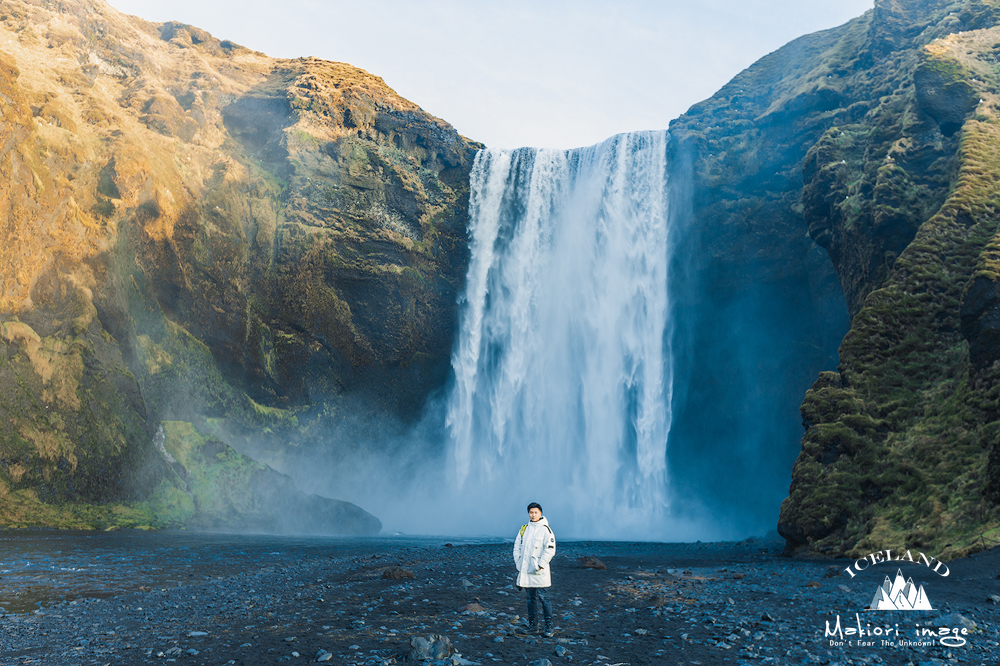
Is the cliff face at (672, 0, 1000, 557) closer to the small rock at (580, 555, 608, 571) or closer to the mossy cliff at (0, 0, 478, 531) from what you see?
the small rock at (580, 555, 608, 571)

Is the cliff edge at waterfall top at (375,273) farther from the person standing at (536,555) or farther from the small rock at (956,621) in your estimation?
the person standing at (536,555)

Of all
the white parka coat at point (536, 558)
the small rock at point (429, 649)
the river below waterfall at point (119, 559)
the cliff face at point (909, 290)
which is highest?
the cliff face at point (909, 290)

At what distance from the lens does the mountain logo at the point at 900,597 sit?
10.2 m

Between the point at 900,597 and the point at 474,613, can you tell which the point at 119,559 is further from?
the point at 900,597

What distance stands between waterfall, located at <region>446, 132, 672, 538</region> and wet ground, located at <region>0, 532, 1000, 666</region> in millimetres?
22963

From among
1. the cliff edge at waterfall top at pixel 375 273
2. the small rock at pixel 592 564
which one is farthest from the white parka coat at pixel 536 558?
the cliff edge at waterfall top at pixel 375 273

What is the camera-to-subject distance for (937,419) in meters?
18.4

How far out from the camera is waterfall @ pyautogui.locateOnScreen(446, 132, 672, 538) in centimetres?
4131

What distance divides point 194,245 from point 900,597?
128 feet

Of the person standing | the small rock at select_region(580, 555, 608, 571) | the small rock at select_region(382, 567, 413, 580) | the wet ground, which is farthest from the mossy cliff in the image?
the person standing

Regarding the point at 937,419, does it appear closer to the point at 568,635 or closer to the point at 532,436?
the point at 568,635

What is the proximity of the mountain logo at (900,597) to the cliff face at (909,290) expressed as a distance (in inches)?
131

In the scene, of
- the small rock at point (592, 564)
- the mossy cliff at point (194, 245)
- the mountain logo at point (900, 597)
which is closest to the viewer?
the mountain logo at point (900, 597)

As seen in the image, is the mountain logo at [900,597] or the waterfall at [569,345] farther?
the waterfall at [569,345]
